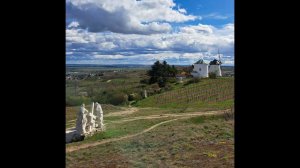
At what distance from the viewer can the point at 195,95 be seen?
60.3 feet

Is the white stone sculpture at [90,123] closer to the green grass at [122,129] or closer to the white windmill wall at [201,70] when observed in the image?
the green grass at [122,129]

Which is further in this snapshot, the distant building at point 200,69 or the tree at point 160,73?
the distant building at point 200,69

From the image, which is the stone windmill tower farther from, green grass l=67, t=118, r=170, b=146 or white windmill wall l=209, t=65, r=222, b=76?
green grass l=67, t=118, r=170, b=146

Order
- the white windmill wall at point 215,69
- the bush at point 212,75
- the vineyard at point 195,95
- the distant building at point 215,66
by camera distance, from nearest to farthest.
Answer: the vineyard at point 195,95 < the bush at point 212,75 < the white windmill wall at point 215,69 < the distant building at point 215,66

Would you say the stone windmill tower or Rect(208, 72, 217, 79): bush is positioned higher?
the stone windmill tower

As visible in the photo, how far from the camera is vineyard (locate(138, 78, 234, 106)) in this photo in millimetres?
17328

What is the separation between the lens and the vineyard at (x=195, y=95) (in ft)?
56.9

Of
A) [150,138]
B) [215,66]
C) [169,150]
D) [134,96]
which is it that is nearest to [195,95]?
[134,96]

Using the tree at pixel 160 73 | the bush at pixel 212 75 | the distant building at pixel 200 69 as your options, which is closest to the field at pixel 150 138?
the tree at pixel 160 73

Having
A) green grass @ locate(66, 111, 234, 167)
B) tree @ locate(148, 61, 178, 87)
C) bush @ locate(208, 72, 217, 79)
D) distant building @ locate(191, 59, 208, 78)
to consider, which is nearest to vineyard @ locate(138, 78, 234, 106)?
tree @ locate(148, 61, 178, 87)

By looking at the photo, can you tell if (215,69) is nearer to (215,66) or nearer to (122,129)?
(215,66)
